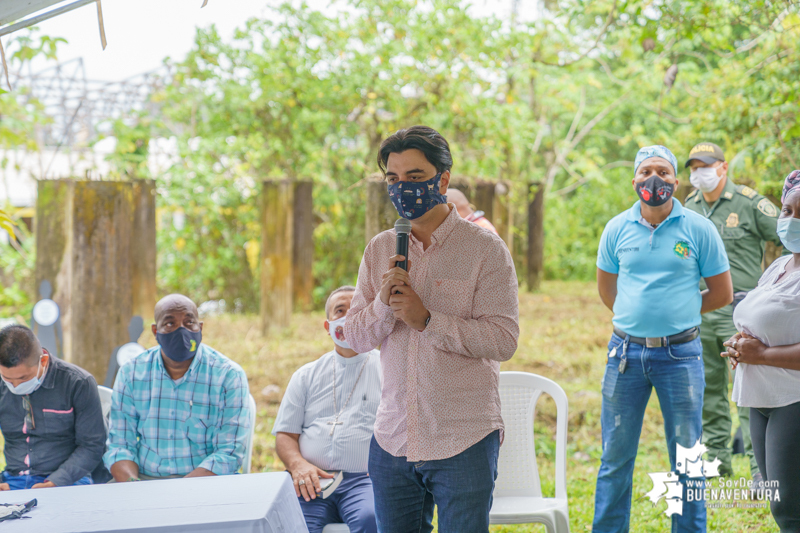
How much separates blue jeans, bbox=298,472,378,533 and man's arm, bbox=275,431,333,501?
61mm

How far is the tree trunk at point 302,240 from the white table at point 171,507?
3.23 metres

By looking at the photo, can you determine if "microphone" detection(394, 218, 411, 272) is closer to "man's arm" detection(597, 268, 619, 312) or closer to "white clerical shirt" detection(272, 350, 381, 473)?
"white clerical shirt" detection(272, 350, 381, 473)

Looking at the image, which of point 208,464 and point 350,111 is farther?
point 350,111

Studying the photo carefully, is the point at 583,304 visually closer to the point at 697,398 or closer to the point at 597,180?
the point at 597,180

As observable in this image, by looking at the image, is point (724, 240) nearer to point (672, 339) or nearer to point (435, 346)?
point (672, 339)

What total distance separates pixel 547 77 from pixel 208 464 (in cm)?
1027

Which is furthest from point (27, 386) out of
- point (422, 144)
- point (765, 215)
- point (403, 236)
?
point (765, 215)

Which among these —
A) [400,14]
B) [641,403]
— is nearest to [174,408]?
[641,403]

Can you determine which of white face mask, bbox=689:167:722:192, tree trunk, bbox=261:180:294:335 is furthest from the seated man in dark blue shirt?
white face mask, bbox=689:167:722:192

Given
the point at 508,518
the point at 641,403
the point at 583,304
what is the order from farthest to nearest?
1. the point at 583,304
2. the point at 641,403
3. the point at 508,518

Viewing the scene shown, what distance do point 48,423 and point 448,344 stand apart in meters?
2.22

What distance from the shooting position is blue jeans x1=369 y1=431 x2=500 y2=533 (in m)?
2.05

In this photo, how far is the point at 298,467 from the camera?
308cm

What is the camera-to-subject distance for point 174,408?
10.5 feet
